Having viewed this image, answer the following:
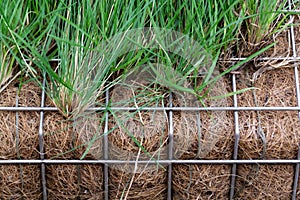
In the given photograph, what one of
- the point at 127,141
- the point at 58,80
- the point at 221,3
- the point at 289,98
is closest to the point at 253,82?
the point at 289,98

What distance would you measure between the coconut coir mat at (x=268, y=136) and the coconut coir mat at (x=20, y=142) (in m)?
0.43

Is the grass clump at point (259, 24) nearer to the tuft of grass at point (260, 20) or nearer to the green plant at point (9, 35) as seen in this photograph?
the tuft of grass at point (260, 20)

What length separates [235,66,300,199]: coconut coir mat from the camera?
1104 millimetres

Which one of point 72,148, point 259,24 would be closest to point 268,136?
point 259,24

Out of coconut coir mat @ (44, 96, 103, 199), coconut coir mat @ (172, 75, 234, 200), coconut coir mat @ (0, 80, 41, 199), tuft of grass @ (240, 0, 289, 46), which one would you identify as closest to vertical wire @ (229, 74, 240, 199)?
coconut coir mat @ (172, 75, 234, 200)

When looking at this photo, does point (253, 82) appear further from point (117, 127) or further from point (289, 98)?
point (117, 127)

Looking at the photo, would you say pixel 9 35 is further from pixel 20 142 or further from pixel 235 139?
pixel 235 139

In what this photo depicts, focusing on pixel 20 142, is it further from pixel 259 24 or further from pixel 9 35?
pixel 259 24

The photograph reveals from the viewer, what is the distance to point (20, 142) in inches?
43.2

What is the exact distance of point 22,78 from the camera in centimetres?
115

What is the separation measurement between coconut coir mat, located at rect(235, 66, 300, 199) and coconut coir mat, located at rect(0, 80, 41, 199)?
43cm

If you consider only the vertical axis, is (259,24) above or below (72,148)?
above

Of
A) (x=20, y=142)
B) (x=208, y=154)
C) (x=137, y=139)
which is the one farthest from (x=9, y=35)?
(x=208, y=154)

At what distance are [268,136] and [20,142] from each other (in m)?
0.51
